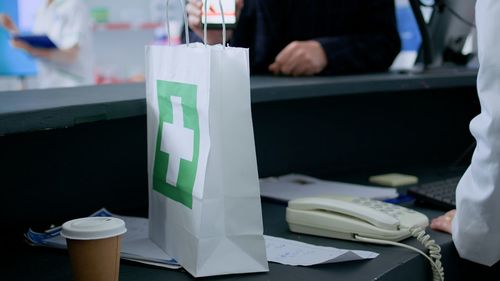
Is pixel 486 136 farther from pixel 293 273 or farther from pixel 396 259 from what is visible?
pixel 293 273

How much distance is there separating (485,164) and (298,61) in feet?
2.92

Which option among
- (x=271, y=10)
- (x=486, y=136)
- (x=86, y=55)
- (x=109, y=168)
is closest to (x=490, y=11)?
(x=486, y=136)

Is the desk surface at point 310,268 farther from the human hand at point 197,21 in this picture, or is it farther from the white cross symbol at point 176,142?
the human hand at point 197,21

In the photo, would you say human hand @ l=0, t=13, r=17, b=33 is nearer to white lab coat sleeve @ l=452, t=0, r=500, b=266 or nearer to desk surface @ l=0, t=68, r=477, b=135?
desk surface @ l=0, t=68, r=477, b=135

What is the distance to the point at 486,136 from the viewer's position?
0.92 metres

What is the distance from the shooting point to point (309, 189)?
143 centimetres

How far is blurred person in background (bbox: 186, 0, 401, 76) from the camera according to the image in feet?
6.44

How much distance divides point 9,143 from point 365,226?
630mm

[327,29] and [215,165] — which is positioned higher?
[327,29]

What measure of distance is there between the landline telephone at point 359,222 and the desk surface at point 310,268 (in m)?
0.01

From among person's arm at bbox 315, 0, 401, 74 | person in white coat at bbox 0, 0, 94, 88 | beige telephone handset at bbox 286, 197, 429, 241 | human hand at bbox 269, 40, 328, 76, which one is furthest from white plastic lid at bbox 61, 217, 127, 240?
person in white coat at bbox 0, 0, 94, 88

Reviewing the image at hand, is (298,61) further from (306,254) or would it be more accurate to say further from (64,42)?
(64,42)

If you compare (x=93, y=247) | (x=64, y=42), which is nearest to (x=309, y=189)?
(x=93, y=247)

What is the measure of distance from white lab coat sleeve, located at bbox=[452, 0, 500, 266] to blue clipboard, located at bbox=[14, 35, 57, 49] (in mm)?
2461
